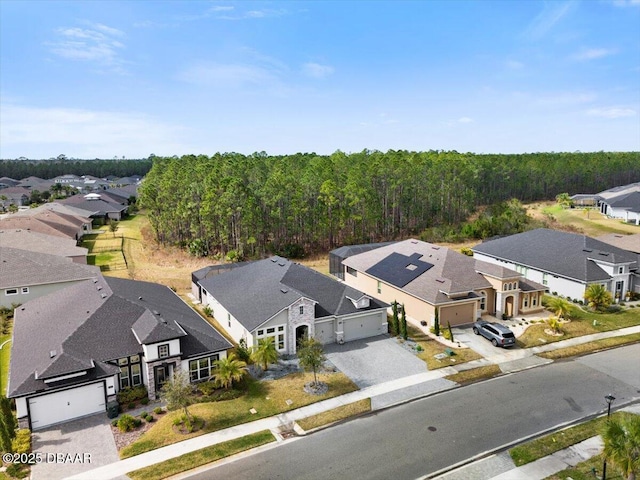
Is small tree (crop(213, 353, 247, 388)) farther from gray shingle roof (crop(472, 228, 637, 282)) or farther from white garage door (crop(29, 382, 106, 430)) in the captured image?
gray shingle roof (crop(472, 228, 637, 282))

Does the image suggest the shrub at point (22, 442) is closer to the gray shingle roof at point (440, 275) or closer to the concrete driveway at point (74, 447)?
the concrete driveway at point (74, 447)

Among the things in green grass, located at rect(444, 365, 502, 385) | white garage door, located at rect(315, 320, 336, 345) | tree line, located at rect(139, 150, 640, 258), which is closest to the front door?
white garage door, located at rect(315, 320, 336, 345)

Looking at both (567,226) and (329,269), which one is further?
(567,226)

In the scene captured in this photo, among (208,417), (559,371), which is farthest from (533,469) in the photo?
(208,417)

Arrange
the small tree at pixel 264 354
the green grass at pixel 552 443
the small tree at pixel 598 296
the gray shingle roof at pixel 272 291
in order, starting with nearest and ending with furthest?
the green grass at pixel 552 443
the small tree at pixel 264 354
the gray shingle roof at pixel 272 291
the small tree at pixel 598 296

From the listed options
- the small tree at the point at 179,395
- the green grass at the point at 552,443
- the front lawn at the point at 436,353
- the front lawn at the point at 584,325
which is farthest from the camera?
the front lawn at the point at 584,325

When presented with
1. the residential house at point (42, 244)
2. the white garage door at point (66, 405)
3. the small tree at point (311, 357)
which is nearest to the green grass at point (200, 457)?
the small tree at point (311, 357)

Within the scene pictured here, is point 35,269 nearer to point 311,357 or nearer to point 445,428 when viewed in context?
point 311,357

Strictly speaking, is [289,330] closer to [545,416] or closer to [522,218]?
[545,416]
